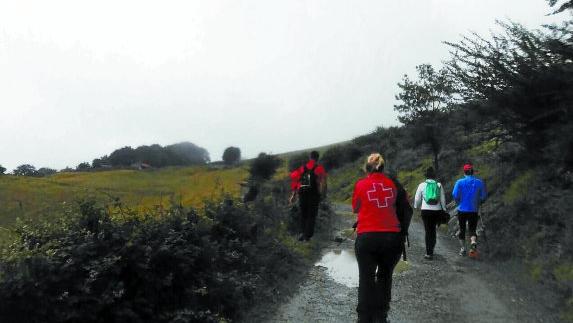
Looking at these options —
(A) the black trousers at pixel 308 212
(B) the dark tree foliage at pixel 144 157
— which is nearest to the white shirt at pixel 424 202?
(A) the black trousers at pixel 308 212

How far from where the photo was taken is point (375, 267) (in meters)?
6.40

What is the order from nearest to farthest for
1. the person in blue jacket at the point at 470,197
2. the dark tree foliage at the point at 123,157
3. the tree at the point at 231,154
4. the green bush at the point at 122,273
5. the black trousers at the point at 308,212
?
1. the green bush at the point at 122,273
2. the person in blue jacket at the point at 470,197
3. the black trousers at the point at 308,212
4. the dark tree foliage at the point at 123,157
5. the tree at the point at 231,154

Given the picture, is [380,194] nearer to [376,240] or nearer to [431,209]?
[376,240]

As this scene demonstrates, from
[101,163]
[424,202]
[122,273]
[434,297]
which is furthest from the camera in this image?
[101,163]

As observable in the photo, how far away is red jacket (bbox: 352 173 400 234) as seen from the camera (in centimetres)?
632

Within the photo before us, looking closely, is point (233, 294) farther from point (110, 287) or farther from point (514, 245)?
point (514, 245)

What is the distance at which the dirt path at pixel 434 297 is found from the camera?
7.56 meters

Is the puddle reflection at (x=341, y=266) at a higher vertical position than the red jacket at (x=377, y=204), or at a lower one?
lower

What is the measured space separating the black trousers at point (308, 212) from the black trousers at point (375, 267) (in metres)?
5.69

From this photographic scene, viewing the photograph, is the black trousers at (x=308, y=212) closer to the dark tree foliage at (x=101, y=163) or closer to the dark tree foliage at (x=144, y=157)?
the dark tree foliage at (x=101, y=163)

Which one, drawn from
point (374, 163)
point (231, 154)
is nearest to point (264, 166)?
point (374, 163)

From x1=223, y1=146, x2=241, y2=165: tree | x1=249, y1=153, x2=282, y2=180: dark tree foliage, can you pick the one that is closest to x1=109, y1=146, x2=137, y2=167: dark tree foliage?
x1=249, y1=153, x2=282, y2=180: dark tree foliage

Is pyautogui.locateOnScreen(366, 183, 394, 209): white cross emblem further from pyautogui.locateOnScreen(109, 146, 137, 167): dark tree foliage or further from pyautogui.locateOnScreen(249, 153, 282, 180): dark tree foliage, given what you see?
pyautogui.locateOnScreen(109, 146, 137, 167): dark tree foliage

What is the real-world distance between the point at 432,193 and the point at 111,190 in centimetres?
698
